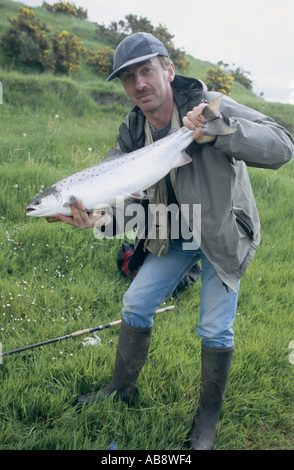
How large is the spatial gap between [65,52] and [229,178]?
13.6 meters

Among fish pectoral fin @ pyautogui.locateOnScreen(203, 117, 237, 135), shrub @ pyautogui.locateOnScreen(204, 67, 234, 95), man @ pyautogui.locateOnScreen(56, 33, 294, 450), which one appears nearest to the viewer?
fish pectoral fin @ pyautogui.locateOnScreen(203, 117, 237, 135)

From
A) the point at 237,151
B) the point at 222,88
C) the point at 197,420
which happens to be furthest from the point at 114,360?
the point at 222,88

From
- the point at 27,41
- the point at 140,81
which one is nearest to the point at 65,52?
→ the point at 27,41

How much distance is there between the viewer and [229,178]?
8.24ft

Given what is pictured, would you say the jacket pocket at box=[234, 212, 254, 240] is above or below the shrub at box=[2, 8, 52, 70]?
below

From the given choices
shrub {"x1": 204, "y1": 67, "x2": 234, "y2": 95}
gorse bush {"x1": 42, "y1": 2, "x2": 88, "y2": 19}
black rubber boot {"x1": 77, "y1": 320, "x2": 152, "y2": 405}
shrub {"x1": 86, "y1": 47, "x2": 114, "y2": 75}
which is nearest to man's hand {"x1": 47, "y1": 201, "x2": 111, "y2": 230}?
black rubber boot {"x1": 77, "y1": 320, "x2": 152, "y2": 405}

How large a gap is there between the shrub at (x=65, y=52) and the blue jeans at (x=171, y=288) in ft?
43.1

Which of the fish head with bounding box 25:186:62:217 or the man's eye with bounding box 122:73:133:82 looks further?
the man's eye with bounding box 122:73:133:82

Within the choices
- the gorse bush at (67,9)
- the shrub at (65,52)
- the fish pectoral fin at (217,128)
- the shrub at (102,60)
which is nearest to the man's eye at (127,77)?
the fish pectoral fin at (217,128)

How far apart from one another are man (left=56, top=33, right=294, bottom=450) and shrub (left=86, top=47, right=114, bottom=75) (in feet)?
44.4

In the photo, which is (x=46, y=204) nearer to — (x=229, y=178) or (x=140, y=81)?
(x=140, y=81)

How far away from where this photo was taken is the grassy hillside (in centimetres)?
264

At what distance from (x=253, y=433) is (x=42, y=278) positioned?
2.48 metres

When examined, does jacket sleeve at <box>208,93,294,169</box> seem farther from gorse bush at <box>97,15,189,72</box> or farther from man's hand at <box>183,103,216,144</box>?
gorse bush at <box>97,15,189,72</box>
